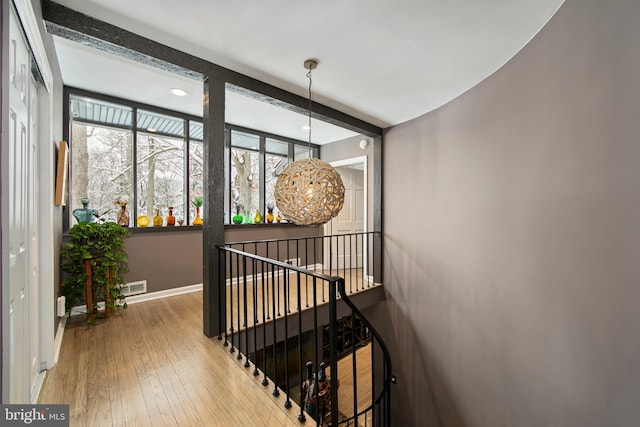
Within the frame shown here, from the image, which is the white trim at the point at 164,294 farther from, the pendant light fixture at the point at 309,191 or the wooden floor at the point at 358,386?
the wooden floor at the point at 358,386

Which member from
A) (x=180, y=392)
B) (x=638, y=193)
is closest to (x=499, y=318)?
(x=638, y=193)

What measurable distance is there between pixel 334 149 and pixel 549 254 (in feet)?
13.4

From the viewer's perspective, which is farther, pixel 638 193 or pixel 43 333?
pixel 43 333

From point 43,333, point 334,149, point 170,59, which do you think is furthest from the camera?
point 334,149

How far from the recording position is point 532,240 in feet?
7.05

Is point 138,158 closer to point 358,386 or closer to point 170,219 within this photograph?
point 170,219

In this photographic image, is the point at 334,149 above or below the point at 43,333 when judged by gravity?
above

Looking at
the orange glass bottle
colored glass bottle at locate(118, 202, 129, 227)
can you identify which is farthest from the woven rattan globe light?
colored glass bottle at locate(118, 202, 129, 227)

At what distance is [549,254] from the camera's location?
1.97 metres

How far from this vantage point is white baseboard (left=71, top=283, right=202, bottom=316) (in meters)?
2.99

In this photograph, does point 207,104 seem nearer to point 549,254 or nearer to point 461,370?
point 549,254

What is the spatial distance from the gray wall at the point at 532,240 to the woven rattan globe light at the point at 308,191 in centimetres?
160

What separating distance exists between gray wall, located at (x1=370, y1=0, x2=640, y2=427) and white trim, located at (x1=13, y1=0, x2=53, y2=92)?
9.55 feet

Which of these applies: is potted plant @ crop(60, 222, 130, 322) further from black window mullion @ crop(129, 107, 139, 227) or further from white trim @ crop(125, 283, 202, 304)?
black window mullion @ crop(129, 107, 139, 227)
